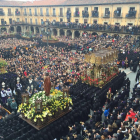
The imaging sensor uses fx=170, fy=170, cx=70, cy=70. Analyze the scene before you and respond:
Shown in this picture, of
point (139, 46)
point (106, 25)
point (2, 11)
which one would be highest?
point (2, 11)

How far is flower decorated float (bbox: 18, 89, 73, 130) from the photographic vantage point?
9.58 m

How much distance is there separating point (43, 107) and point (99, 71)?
7.58 meters

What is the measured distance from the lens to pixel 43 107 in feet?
32.2

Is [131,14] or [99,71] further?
[131,14]

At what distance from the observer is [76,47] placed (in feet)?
97.3

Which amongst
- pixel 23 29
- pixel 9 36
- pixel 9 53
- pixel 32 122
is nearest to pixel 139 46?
pixel 9 53

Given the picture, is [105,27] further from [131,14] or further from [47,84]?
[47,84]

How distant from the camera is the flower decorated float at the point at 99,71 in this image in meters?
15.0

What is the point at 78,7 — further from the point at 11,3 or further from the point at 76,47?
the point at 11,3

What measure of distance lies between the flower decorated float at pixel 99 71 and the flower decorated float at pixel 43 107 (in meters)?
4.94

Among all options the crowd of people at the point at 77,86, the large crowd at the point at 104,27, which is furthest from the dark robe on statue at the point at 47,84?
the large crowd at the point at 104,27

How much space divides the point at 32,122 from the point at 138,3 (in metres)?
27.9

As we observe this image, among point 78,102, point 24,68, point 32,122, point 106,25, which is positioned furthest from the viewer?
point 106,25

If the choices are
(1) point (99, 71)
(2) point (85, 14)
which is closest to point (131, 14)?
(2) point (85, 14)
